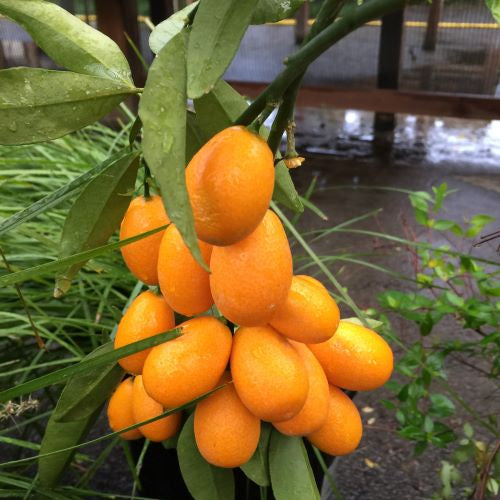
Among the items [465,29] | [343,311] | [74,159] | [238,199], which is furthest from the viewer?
[465,29]

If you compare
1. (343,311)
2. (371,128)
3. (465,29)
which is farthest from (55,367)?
(371,128)

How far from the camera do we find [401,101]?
8.16 ft

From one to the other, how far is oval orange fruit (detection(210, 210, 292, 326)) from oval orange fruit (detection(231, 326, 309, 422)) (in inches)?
1.9

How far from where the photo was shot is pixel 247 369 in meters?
0.41

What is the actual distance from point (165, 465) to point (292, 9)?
52 cm

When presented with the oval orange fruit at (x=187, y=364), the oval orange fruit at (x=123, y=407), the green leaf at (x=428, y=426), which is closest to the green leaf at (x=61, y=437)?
the oval orange fruit at (x=123, y=407)

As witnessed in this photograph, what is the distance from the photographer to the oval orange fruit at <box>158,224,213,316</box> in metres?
0.39

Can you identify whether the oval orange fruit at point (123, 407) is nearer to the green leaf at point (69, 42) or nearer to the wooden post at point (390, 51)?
the green leaf at point (69, 42)

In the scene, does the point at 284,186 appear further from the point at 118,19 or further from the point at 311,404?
the point at 118,19

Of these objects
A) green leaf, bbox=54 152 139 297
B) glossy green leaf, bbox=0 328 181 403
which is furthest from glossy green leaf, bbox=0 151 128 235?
glossy green leaf, bbox=0 328 181 403

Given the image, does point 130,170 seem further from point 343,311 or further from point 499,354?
point 343,311

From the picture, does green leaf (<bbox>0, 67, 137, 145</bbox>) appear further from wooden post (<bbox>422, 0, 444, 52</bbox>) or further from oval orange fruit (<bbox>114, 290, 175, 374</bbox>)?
wooden post (<bbox>422, 0, 444, 52</bbox>)

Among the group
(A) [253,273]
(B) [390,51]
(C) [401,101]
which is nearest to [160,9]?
(B) [390,51]

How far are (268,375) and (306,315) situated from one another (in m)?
0.05
